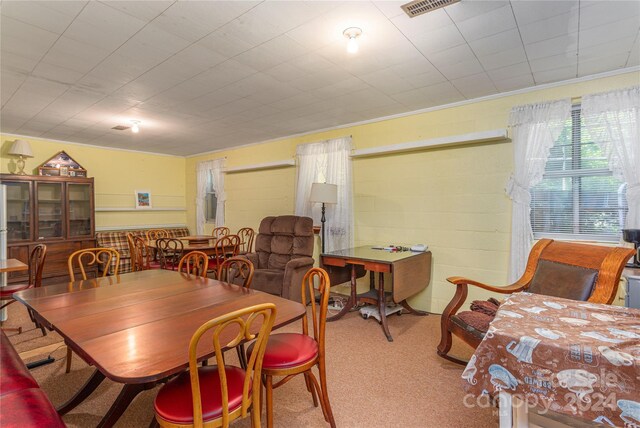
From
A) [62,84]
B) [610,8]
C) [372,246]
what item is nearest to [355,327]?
[372,246]

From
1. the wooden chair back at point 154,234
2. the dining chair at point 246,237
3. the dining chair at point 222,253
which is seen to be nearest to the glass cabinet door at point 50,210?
the wooden chair back at point 154,234

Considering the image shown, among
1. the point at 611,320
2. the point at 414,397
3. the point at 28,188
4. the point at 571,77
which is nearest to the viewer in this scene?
the point at 611,320

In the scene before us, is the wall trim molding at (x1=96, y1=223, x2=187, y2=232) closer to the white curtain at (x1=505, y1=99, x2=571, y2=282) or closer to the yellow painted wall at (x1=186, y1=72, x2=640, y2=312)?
the yellow painted wall at (x1=186, y1=72, x2=640, y2=312)

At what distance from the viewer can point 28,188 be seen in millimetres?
4742

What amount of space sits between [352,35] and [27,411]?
2.50 meters

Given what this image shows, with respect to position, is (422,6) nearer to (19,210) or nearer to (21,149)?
(21,149)

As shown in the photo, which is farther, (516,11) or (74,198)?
(74,198)

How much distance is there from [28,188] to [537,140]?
21.7 ft

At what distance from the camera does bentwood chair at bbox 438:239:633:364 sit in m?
2.04

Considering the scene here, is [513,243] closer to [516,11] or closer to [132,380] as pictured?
[516,11]

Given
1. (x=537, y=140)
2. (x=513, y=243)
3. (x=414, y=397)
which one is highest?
(x=537, y=140)

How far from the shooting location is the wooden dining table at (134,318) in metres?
1.10

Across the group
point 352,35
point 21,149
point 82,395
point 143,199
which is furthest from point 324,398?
point 143,199

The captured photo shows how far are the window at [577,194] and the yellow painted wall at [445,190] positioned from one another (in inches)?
11.6
